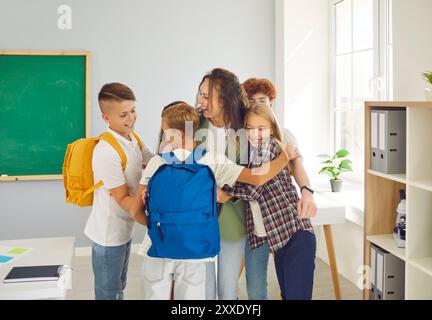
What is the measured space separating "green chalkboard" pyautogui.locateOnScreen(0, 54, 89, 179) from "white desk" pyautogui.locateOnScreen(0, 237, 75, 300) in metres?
1.74

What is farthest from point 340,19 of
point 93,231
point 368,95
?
point 93,231

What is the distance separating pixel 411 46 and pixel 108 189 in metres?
1.72

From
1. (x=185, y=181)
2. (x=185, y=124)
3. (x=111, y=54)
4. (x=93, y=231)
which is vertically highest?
(x=111, y=54)

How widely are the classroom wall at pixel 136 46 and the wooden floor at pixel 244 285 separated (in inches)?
16.0

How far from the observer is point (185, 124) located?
189cm

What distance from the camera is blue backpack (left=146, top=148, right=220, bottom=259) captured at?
1.80 m

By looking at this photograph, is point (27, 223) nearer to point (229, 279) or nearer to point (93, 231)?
point (93, 231)

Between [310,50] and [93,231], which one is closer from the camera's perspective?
[93,231]

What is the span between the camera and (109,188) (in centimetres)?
204

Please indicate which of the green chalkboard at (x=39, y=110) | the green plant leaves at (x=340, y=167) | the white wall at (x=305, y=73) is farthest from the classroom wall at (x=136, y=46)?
the green plant leaves at (x=340, y=167)

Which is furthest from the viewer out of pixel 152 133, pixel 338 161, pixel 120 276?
pixel 152 133

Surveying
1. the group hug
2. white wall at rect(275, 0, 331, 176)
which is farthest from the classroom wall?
the group hug

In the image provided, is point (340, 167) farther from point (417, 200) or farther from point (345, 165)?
point (417, 200)
